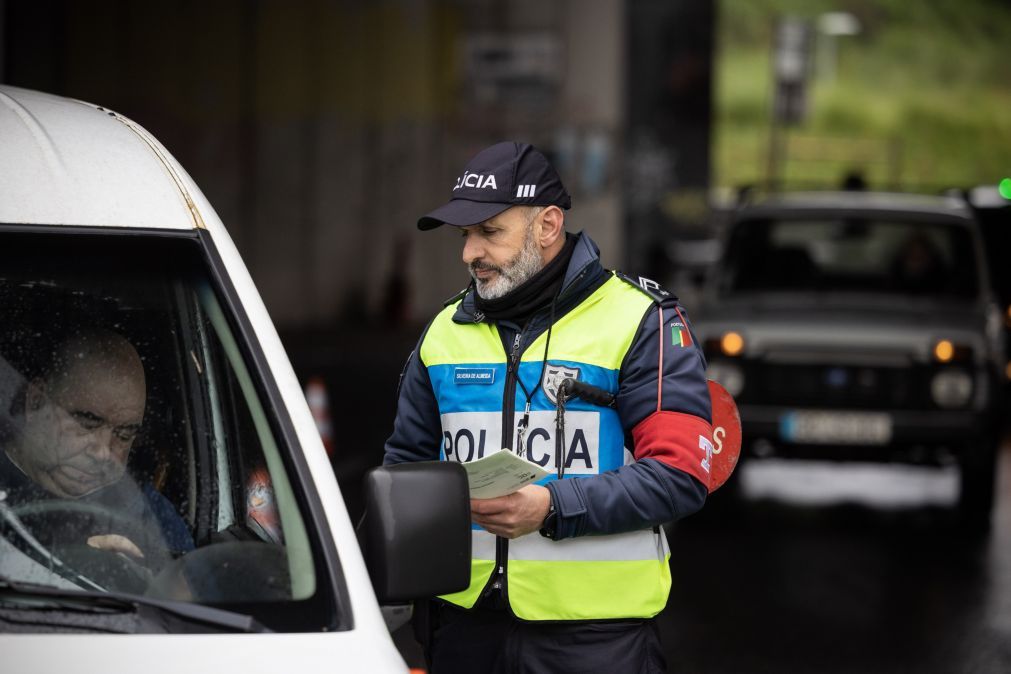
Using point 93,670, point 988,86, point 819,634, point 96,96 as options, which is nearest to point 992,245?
point 819,634

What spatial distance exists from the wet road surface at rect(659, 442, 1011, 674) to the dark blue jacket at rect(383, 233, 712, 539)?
3710 millimetres

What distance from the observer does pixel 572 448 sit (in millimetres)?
3816

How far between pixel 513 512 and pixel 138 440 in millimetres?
815

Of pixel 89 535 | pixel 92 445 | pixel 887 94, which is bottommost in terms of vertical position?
pixel 89 535

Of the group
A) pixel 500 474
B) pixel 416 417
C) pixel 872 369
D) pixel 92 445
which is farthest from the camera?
pixel 872 369

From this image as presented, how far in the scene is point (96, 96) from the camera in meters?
23.7

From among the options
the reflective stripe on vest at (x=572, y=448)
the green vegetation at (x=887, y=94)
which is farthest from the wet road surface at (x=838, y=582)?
the green vegetation at (x=887, y=94)

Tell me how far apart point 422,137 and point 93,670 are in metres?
27.8

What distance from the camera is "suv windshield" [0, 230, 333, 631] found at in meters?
2.88

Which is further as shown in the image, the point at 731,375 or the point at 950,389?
the point at 731,375

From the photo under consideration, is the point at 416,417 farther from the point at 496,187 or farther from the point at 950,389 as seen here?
the point at 950,389

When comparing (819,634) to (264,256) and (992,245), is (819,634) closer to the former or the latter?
(992,245)

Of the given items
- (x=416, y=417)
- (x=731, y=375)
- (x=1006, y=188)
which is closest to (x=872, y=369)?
(x=731, y=375)

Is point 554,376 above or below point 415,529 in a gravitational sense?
above
